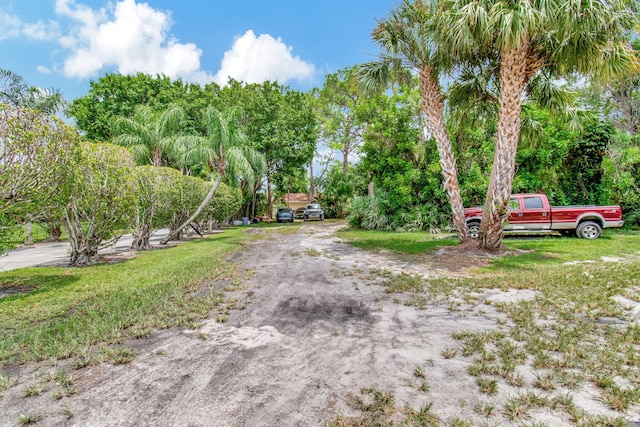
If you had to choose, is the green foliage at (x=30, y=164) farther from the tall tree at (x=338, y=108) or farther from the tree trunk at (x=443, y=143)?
the tall tree at (x=338, y=108)

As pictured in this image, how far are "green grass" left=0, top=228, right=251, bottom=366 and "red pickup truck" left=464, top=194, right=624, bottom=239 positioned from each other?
10.5 metres

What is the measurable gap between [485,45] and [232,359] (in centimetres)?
945

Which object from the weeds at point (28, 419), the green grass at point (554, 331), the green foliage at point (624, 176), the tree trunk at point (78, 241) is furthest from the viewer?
the green foliage at point (624, 176)

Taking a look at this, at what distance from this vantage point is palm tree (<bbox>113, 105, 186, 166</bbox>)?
14.9 m

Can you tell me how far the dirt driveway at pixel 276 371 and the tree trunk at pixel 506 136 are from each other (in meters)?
4.94

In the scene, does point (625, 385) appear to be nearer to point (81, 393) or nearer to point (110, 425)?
point (110, 425)

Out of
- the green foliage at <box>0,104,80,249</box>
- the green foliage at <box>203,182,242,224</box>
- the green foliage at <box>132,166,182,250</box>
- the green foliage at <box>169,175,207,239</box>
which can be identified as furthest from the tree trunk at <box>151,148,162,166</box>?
the green foliage at <box>0,104,80,249</box>

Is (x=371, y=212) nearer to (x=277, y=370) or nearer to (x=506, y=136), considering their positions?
(x=506, y=136)

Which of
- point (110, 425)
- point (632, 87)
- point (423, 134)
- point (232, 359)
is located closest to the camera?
point (110, 425)

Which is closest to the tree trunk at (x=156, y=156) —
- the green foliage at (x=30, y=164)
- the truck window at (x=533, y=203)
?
the green foliage at (x=30, y=164)

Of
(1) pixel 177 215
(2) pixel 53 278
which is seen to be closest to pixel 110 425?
(2) pixel 53 278

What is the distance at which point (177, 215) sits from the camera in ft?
41.6

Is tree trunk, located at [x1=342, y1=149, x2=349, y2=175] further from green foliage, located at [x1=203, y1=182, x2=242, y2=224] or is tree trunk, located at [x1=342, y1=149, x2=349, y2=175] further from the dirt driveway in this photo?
the dirt driveway

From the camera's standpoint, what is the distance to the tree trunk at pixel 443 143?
9406 millimetres
